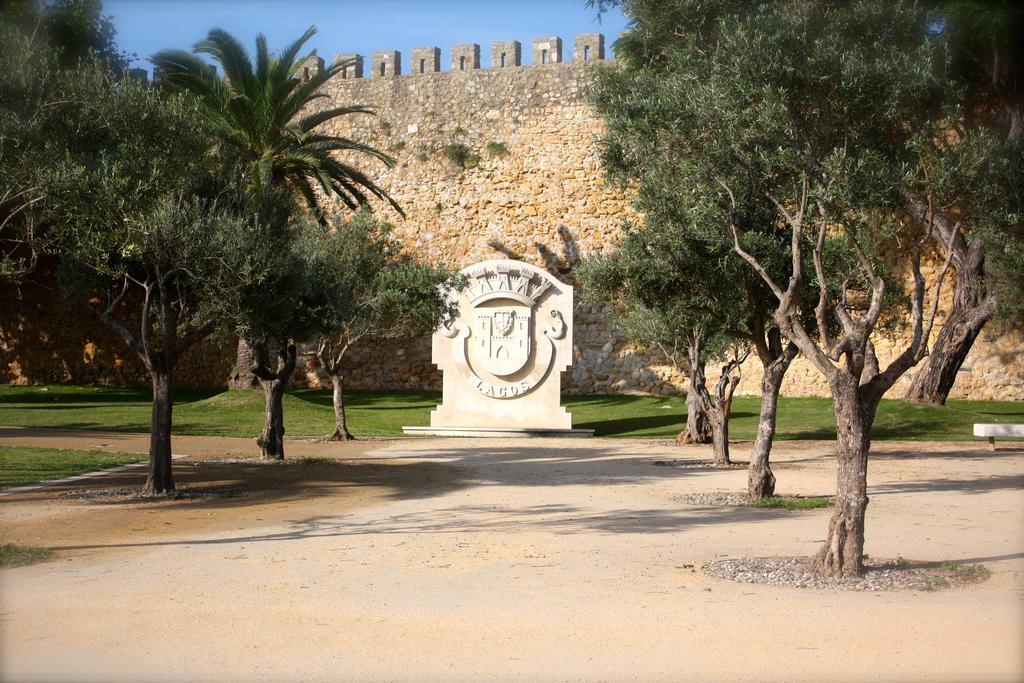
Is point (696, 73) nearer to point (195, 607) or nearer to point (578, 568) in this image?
point (578, 568)

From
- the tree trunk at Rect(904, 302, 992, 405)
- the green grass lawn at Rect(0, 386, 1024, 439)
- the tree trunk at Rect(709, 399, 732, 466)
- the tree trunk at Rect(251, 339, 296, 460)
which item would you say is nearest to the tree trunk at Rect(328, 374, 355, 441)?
the green grass lawn at Rect(0, 386, 1024, 439)

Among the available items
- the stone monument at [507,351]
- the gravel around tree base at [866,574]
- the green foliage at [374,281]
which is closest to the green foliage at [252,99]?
the green foliage at [374,281]

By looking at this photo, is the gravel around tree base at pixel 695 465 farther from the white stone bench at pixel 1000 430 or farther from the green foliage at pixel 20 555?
the green foliage at pixel 20 555

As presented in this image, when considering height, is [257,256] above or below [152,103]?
below

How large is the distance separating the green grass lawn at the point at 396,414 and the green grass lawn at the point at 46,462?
5050 millimetres

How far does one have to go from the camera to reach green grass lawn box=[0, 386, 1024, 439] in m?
22.0

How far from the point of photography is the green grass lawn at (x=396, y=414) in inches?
866

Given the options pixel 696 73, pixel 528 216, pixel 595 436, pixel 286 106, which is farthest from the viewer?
pixel 528 216

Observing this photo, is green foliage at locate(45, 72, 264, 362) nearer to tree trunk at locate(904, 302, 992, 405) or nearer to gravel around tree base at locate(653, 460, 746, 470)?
gravel around tree base at locate(653, 460, 746, 470)

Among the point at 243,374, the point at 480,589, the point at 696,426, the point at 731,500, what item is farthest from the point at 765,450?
the point at 243,374

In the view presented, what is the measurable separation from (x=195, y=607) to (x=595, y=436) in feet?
54.9

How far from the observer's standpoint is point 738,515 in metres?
11.6

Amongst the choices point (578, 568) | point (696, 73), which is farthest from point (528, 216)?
point (578, 568)

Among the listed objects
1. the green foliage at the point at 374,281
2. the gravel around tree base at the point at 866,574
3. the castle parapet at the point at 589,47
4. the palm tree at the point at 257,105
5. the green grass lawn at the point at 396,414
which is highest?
the castle parapet at the point at 589,47
